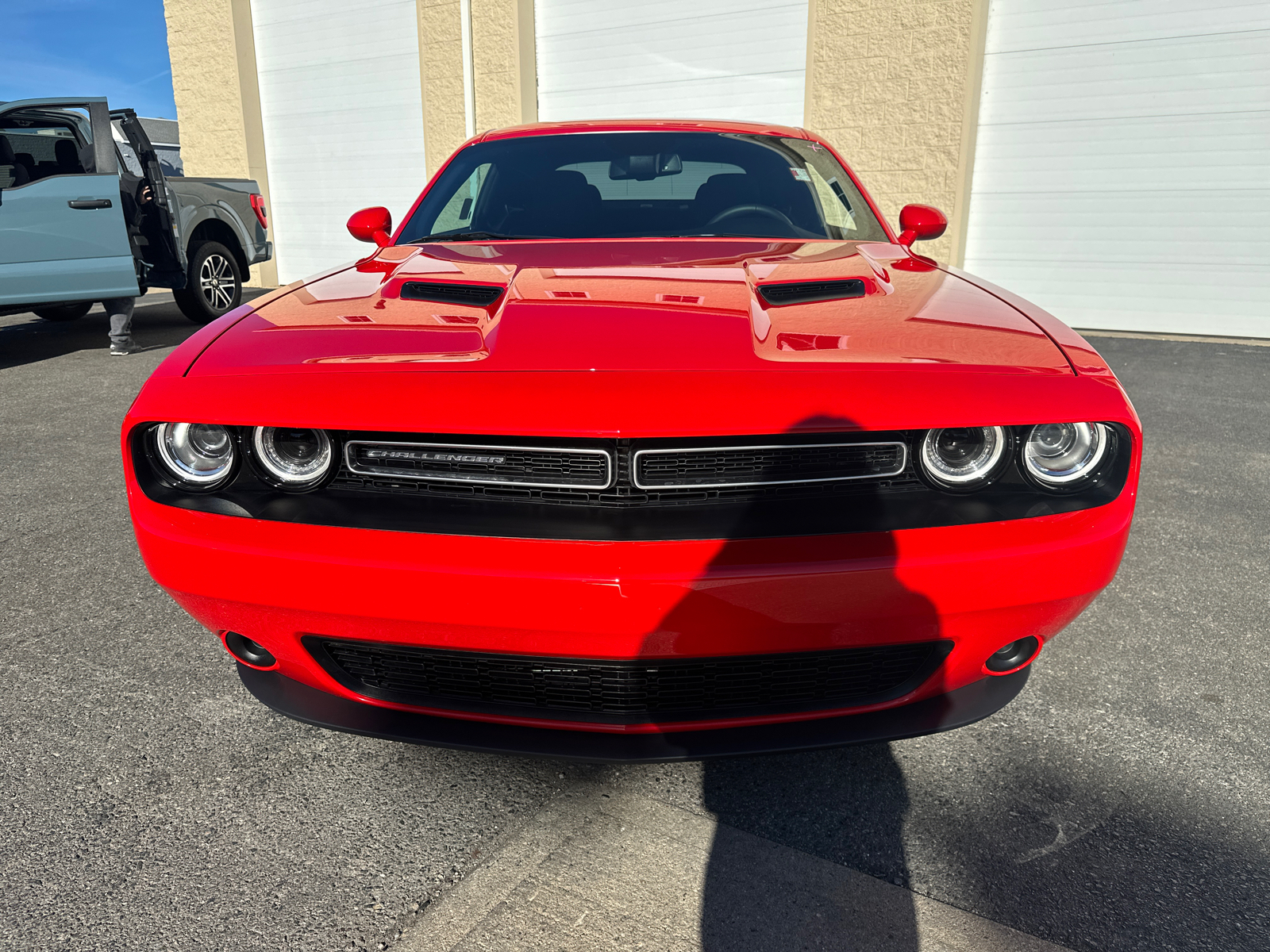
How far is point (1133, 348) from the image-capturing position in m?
7.92

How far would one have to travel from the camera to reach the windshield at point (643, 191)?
2594mm

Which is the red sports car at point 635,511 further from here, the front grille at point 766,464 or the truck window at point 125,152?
the truck window at point 125,152

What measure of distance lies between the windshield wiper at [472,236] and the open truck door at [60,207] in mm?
5395

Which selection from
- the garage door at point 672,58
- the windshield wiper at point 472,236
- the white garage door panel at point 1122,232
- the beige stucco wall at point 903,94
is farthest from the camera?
the garage door at point 672,58

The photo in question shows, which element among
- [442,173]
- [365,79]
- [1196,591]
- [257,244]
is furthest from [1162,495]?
[365,79]

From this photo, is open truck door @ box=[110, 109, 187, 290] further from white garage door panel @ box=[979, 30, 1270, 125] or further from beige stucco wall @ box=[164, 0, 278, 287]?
white garage door panel @ box=[979, 30, 1270, 125]

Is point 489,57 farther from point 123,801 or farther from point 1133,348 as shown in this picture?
point 123,801

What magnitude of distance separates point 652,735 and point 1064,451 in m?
0.91

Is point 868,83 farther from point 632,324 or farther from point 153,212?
point 632,324

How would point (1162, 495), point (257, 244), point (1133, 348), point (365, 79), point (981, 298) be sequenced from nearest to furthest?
point (981, 298) < point (1162, 495) < point (1133, 348) < point (257, 244) < point (365, 79)

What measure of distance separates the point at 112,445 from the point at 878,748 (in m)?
4.31

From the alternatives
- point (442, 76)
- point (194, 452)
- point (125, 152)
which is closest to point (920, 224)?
point (194, 452)

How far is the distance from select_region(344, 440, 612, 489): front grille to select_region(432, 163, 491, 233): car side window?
1.38 metres

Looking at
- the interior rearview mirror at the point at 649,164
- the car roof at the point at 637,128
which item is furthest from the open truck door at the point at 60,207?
the interior rearview mirror at the point at 649,164
